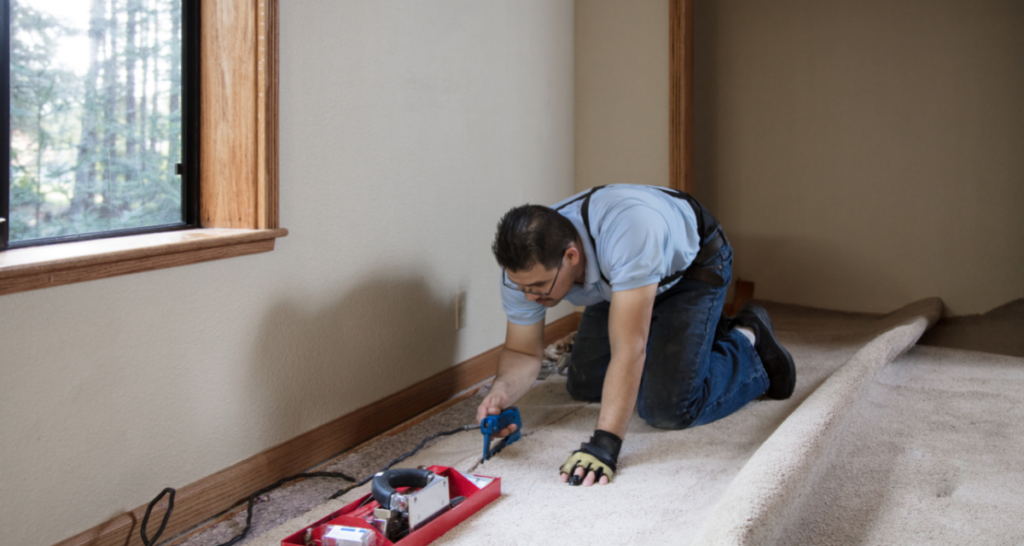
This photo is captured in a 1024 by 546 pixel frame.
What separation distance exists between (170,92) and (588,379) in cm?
140

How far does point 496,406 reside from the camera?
1.85 metres

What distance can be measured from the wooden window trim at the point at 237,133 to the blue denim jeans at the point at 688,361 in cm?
105

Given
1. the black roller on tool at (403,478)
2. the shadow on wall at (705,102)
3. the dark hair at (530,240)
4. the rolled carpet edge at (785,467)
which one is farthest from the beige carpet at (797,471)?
the shadow on wall at (705,102)

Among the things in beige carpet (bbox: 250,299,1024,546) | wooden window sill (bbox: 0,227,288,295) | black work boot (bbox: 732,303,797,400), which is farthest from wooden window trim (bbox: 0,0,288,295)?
black work boot (bbox: 732,303,797,400)

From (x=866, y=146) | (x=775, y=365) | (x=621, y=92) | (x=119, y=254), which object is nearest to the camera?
(x=119, y=254)

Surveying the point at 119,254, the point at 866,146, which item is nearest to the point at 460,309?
the point at 119,254

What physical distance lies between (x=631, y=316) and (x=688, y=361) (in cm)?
43

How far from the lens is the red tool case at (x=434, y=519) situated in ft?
4.33

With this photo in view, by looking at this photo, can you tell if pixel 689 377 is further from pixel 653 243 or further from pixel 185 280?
pixel 185 280

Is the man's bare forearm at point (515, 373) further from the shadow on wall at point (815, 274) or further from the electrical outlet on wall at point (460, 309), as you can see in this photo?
the shadow on wall at point (815, 274)

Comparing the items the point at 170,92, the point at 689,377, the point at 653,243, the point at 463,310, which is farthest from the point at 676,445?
the point at 170,92

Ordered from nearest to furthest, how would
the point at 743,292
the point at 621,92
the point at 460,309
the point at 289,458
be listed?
the point at 289,458 < the point at 460,309 < the point at 621,92 < the point at 743,292

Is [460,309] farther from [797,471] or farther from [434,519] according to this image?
[797,471]

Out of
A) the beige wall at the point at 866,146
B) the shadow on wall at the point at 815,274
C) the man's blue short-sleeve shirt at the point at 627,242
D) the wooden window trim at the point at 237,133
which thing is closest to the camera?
the wooden window trim at the point at 237,133
